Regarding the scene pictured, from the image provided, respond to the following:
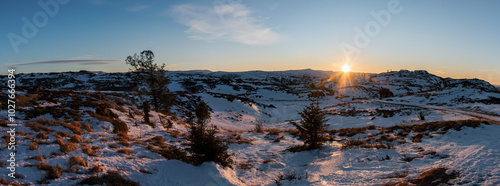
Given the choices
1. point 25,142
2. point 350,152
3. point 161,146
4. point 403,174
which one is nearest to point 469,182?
point 403,174

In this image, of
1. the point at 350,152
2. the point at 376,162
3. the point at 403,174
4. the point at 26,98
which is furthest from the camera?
the point at 26,98

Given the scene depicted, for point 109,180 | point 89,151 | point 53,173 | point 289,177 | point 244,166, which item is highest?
point 53,173

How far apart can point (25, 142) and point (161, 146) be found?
15.8 ft

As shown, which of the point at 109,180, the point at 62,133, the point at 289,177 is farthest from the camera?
the point at 62,133

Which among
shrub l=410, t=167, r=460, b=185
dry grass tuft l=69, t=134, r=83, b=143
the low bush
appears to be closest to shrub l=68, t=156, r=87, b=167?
the low bush

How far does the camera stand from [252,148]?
12.9 meters

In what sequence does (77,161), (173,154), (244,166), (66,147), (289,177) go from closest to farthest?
(77,161) → (66,147) → (289,177) → (244,166) → (173,154)

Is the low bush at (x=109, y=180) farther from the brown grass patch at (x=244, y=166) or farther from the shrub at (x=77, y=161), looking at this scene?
the brown grass patch at (x=244, y=166)

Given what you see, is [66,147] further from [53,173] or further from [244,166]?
[244,166]

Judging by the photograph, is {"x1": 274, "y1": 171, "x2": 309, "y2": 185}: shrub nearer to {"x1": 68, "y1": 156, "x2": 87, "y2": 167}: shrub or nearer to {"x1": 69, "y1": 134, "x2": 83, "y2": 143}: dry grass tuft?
{"x1": 68, "y1": 156, "x2": 87, "y2": 167}: shrub

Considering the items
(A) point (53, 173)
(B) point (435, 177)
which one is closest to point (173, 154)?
(A) point (53, 173)

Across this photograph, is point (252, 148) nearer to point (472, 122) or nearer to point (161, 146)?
point (161, 146)

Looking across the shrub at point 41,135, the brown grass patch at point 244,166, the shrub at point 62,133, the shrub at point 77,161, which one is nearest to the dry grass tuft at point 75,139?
the shrub at point 62,133

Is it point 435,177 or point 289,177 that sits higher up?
point 435,177
